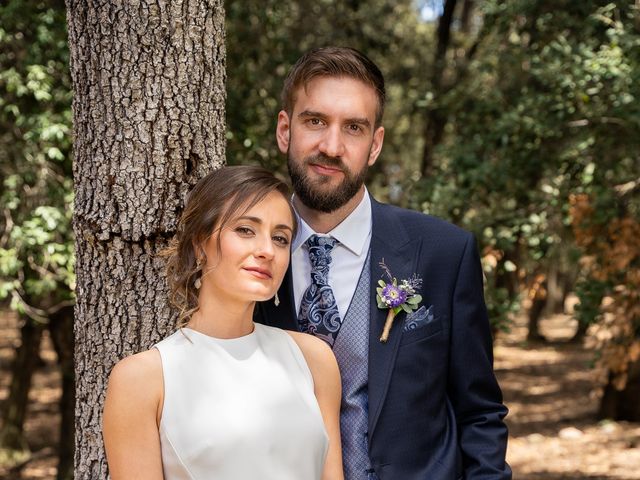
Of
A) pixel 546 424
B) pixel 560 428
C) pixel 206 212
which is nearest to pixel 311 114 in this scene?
pixel 206 212

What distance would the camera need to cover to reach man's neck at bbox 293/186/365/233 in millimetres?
2941

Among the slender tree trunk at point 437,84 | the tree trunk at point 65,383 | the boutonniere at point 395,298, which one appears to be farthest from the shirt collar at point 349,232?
the tree trunk at point 65,383

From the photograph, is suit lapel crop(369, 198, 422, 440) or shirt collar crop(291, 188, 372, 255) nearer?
suit lapel crop(369, 198, 422, 440)

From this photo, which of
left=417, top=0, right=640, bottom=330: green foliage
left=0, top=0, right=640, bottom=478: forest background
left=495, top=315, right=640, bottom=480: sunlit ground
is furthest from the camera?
left=495, top=315, right=640, bottom=480: sunlit ground

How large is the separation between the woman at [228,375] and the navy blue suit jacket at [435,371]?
0.62 feet

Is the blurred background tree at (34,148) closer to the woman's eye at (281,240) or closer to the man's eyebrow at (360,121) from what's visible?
the man's eyebrow at (360,121)

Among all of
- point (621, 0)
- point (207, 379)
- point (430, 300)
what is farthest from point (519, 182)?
point (207, 379)

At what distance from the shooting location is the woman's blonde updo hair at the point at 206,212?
2.48 metres

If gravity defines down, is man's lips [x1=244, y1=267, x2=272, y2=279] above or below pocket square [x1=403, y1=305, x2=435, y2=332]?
above

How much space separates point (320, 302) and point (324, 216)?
305 mm

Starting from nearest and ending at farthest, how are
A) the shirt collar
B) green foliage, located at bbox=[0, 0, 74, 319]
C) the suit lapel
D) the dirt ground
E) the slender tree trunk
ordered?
1. the suit lapel
2. the shirt collar
3. green foliage, located at bbox=[0, 0, 74, 319]
4. the slender tree trunk
5. the dirt ground

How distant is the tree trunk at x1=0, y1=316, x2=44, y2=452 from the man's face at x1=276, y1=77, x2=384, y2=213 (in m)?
10.4

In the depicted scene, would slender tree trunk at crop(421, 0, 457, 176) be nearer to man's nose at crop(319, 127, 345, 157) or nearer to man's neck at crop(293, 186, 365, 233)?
man's neck at crop(293, 186, 365, 233)

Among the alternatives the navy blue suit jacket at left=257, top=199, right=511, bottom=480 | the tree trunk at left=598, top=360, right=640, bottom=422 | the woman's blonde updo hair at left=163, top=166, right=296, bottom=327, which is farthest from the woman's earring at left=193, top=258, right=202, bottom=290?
the tree trunk at left=598, top=360, right=640, bottom=422
